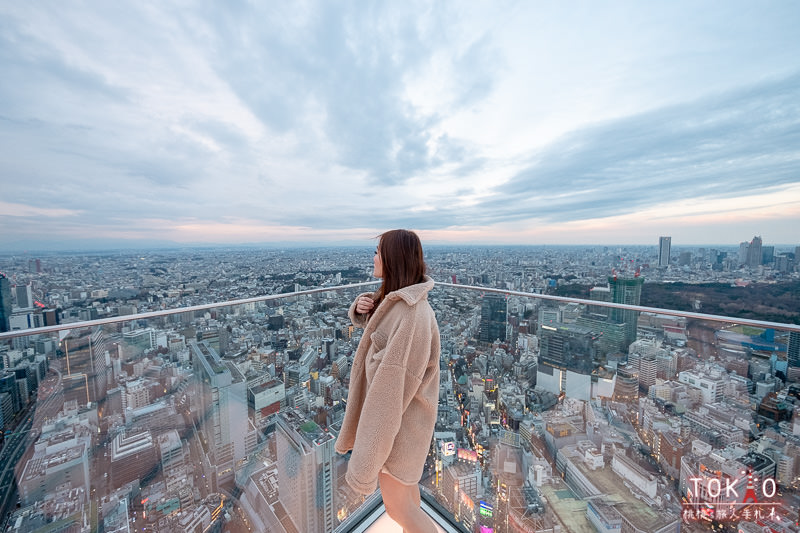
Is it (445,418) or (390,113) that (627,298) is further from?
(390,113)

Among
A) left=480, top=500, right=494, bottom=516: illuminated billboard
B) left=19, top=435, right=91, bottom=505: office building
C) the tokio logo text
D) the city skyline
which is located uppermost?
the city skyline

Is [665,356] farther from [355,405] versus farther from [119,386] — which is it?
[119,386]

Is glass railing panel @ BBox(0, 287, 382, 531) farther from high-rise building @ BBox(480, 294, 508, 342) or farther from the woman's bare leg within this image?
high-rise building @ BBox(480, 294, 508, 342)

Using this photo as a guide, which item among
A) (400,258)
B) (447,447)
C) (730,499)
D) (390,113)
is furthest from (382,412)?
(390,113)

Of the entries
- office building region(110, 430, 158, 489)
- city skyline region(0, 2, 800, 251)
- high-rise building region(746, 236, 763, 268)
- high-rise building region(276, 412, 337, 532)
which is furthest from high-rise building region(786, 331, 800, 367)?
high-rise building region(746, 236, 763, 268)

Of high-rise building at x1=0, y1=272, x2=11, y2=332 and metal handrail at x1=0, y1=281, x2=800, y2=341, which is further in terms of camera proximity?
high-rise building at x1=0, y1=272, x2=11, y2=332

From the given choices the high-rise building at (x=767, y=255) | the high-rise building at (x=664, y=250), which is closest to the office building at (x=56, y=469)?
the high-rise building at (x=767, y=255)
